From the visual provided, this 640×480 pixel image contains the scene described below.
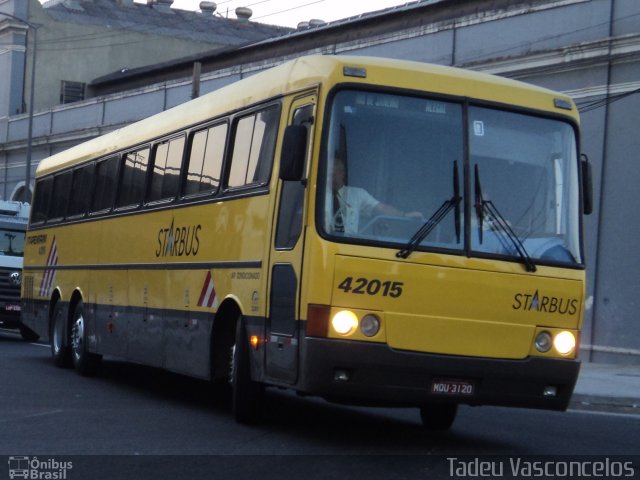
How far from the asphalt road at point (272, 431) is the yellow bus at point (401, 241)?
1.53ft

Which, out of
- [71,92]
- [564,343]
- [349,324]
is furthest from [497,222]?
[71,92]

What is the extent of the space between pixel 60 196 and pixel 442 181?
1084cm

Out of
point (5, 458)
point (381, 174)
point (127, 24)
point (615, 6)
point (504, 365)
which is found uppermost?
point (127, 24)

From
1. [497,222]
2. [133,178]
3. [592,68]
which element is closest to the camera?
[497,222]

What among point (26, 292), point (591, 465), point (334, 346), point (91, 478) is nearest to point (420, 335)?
point (334, 346)

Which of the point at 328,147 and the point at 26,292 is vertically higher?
the point at 328,147

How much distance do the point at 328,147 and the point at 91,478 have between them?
322 cm

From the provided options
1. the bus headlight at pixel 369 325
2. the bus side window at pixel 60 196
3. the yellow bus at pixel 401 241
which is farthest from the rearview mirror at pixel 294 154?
the bus side window at pixel 60 196

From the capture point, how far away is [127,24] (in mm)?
60688

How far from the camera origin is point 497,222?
1070cm

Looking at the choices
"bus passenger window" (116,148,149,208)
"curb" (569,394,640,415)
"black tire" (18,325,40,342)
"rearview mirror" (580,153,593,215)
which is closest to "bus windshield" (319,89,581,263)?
"rearview mirror" (580,153,593,215)

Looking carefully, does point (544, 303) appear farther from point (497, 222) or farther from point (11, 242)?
point (11, 242)

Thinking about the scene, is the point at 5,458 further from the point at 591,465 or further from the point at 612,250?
the point at 612,250

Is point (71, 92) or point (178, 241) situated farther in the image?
point (71, 92)
